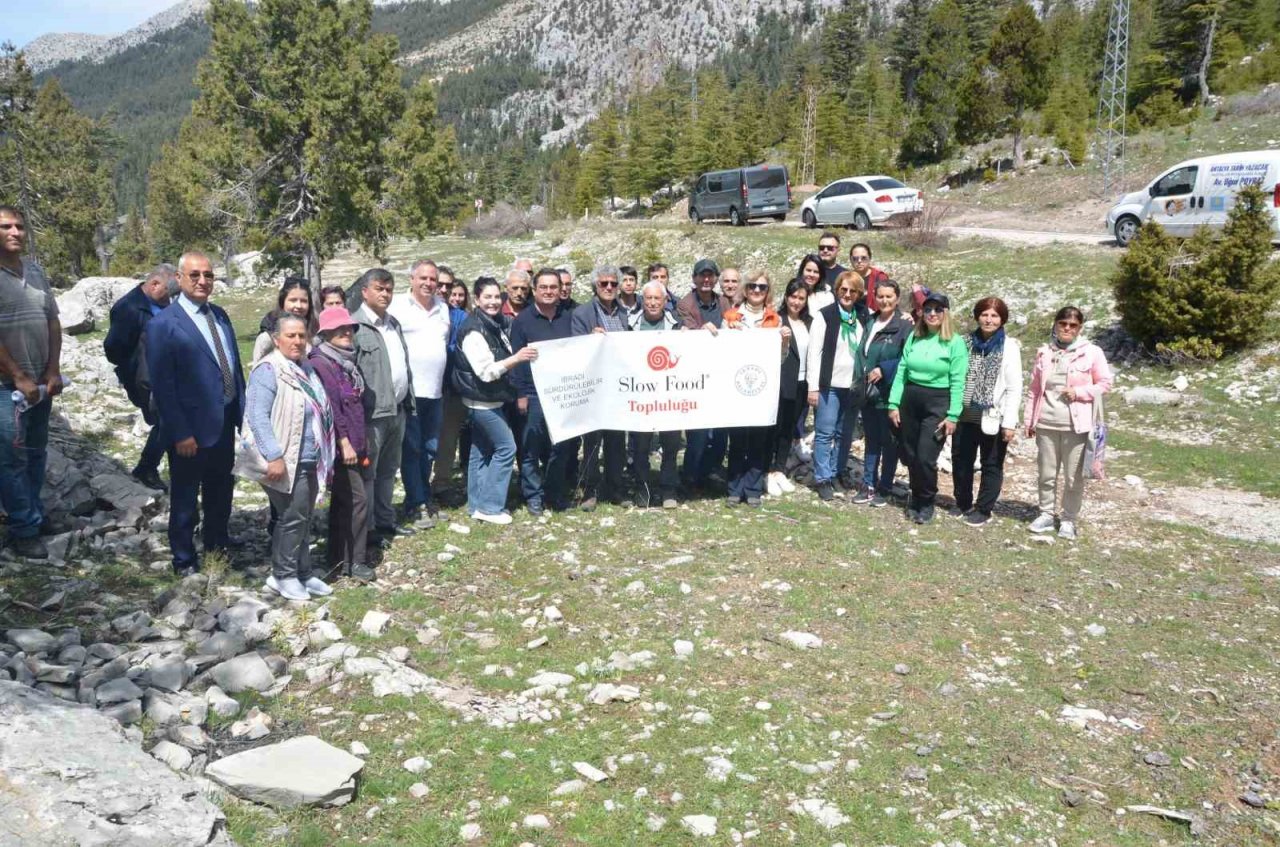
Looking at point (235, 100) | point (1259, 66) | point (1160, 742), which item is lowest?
point (1160, 742)

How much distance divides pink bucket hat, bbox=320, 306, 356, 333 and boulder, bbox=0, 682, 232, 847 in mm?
3107

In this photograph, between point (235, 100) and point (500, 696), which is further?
point (235, 100)

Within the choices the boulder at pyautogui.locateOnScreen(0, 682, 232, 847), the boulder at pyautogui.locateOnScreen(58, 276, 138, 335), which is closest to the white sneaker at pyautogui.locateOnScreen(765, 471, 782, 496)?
the boulder at pyautogui.locateOnScreen(0, 682, 232, 847)

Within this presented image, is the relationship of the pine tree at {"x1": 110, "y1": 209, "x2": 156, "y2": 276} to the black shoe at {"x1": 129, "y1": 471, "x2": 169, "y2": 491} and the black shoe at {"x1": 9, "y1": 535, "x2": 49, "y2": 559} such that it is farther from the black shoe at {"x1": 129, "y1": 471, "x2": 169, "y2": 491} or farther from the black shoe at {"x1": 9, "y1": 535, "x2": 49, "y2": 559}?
the black shoe at {"x1": 9, "y1": 535, "x2": 49, "y2": 559}

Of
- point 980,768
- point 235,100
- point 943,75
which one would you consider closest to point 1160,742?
point 980,768

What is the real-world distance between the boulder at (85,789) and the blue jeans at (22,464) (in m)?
3.04

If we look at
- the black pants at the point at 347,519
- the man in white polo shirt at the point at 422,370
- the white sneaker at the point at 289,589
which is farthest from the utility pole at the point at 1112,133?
the white sneaker at the point at 289,589

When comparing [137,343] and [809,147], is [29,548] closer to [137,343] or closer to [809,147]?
[137,343]

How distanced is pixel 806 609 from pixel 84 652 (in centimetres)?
469

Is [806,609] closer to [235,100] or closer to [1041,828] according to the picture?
[1041,828]

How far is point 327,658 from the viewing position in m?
5.18

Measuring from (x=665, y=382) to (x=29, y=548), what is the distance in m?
5.41

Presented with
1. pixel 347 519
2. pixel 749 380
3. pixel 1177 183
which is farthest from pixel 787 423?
pixel 1177 183

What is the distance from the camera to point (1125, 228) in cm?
1931
